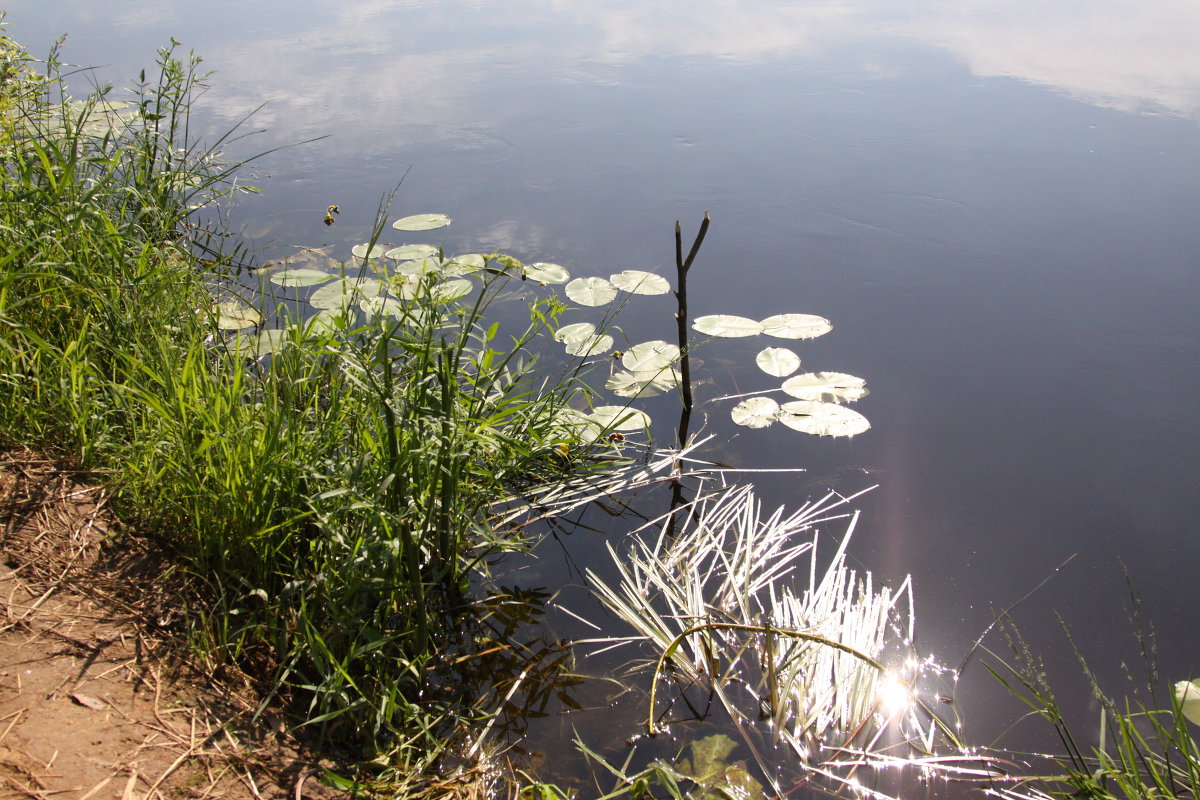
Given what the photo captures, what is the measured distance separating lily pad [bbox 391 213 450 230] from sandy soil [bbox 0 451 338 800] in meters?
1.92

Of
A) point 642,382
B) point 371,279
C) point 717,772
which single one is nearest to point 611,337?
point 642,382

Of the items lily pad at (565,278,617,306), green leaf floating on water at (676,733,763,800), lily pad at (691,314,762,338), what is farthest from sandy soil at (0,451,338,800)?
lily pad at (691,314,762,338)

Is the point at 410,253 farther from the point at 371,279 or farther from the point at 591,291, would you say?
the point at 591,291

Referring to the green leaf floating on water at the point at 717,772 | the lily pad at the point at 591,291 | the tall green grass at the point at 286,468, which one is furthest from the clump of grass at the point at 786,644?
the lily pad at the point at 591,291

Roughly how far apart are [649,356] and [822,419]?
1.85 feet

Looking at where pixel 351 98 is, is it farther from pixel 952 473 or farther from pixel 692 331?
pixel 952 473

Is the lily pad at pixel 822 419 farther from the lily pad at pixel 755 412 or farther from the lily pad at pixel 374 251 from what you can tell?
the lily pad at pixel 374 251

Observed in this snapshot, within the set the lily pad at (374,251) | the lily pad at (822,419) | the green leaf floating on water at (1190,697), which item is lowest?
the green leaf floating on water at (1190,697)

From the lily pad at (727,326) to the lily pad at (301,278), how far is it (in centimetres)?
130

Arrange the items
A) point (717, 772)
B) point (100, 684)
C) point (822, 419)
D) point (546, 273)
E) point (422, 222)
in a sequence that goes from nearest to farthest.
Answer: point (100, 684)
point (717, 772)
point (822, 419)
point (546, 273)
point (422, 222)

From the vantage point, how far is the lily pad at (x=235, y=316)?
2.63 metres

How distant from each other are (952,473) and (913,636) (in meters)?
0.63

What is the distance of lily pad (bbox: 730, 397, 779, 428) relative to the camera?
247cm

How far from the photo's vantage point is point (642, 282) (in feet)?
9.73
